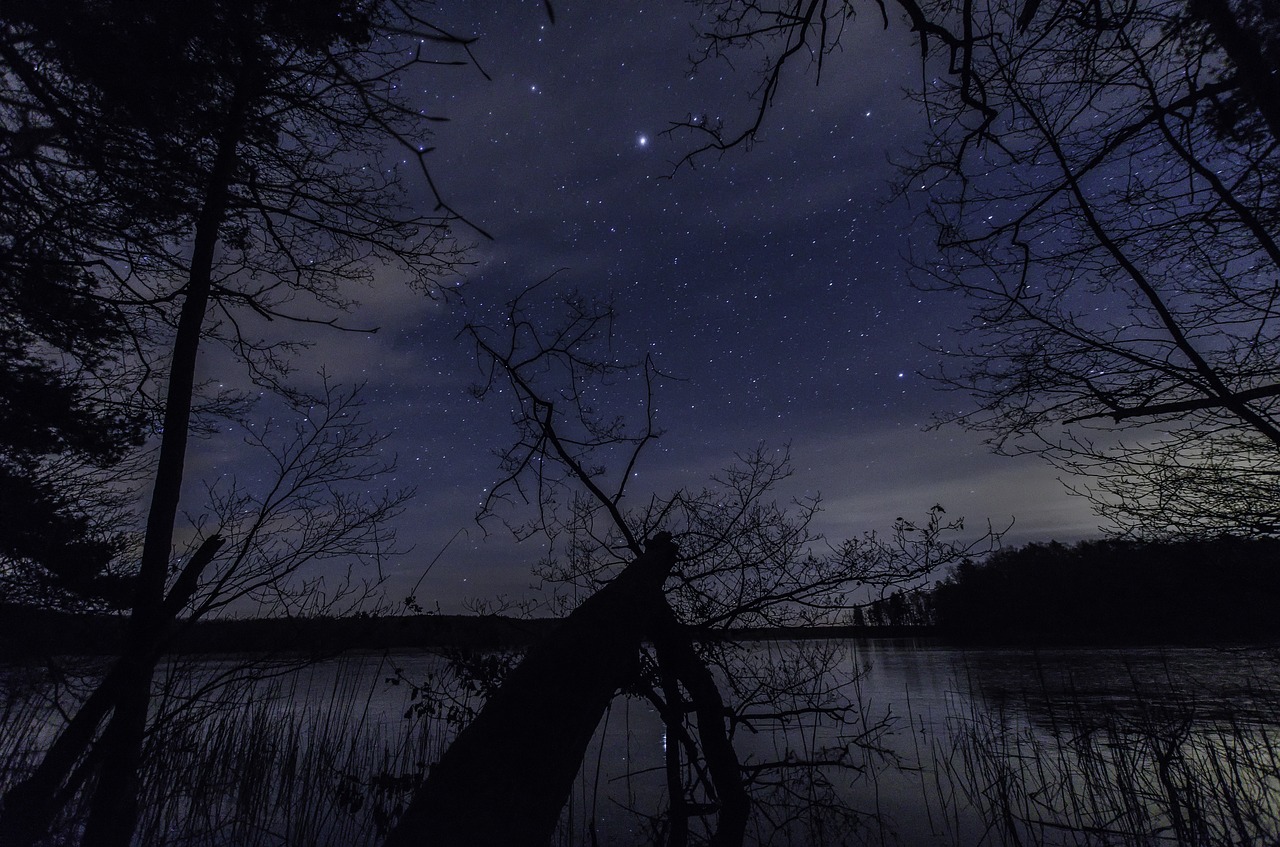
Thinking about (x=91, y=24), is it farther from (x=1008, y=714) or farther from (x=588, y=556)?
(x=1008, y=714)

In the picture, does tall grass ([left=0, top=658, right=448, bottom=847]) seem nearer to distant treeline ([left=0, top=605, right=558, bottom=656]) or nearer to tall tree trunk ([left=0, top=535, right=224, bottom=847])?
distant treeline ([left=0, top=605, right=558, bottom=656])

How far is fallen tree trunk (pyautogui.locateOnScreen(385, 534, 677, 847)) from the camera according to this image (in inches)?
45.0

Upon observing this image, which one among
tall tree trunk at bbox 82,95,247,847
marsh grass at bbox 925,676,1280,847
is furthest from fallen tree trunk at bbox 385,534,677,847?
marsh grass at bbox 925,676,1280,847

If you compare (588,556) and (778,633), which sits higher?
(588,556)

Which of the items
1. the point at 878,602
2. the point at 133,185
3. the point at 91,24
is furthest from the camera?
the point at 878,602

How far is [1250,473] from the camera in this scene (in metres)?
5.27

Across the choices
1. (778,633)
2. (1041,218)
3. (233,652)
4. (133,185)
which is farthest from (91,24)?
(1041,218)

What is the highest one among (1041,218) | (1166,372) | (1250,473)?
(1041,218)

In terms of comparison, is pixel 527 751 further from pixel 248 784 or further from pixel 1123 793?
pixel 1123 793

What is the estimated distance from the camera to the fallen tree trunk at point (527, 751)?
1143 mm

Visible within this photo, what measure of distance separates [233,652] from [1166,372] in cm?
755

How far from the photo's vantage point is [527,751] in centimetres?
129

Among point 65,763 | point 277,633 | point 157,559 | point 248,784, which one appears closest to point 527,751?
point 65,763

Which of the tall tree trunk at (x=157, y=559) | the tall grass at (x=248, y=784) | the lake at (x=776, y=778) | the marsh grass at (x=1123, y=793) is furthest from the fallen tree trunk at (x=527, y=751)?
the marsh grass at (x=1123, y=793)
